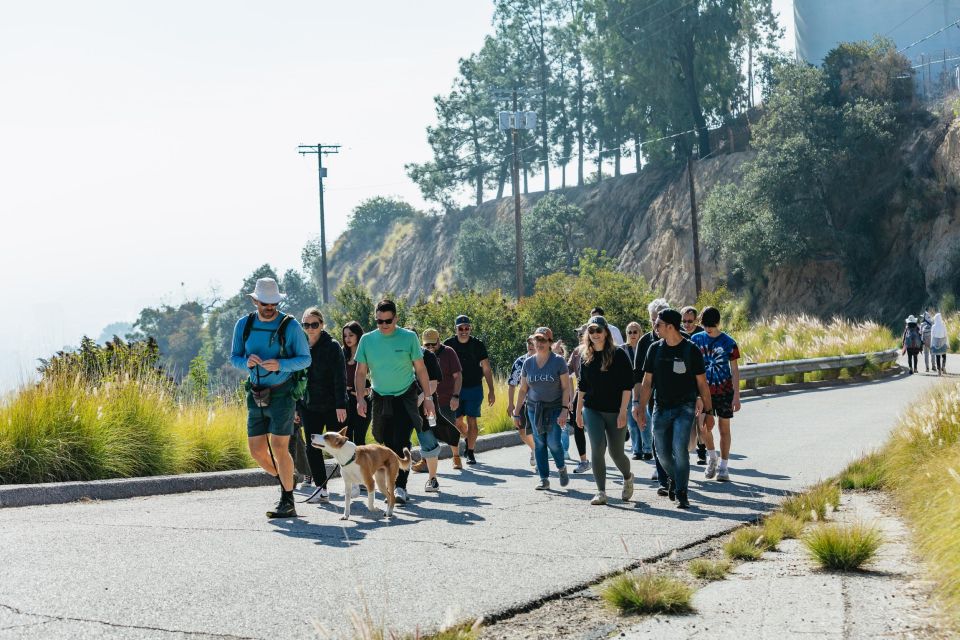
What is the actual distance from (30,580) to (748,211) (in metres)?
54.1

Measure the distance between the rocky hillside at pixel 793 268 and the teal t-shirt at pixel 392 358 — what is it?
149ft

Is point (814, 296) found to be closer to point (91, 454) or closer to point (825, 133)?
point (825, 133)

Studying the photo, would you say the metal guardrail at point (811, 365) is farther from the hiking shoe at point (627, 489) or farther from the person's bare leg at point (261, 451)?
the person's bare leg at point (261, 451)

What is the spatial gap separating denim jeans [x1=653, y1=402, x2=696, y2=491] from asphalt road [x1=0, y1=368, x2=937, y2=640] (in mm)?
318

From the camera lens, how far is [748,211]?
57.6 meters

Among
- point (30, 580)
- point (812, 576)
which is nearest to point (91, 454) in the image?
point (30, 580)

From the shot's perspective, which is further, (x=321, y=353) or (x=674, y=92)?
(x=674, y=92)

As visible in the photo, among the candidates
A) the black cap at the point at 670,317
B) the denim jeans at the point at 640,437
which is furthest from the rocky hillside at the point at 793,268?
the black cap at the point at 670,317

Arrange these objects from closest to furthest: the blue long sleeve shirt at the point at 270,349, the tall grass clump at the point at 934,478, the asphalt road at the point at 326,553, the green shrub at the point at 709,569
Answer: the asphalt road at the point at 326,553 → the tall grass clump at the point at 934,478 → the green shrub at the point at 709,569 → the blue long sleeve shirt at the point at 270,349

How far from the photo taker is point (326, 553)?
7461mm

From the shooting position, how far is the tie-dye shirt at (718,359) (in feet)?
37.0

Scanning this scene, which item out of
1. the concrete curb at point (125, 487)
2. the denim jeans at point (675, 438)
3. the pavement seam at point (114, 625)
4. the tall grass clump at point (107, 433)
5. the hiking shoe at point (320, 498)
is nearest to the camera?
the pavement seam at point (114, 625)

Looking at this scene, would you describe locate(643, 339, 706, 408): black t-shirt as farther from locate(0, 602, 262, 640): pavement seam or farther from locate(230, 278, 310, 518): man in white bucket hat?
locate(0, 602, 262, 640): pavement seam

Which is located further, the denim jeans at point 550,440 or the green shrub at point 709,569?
the denim jeans at point 550,440
